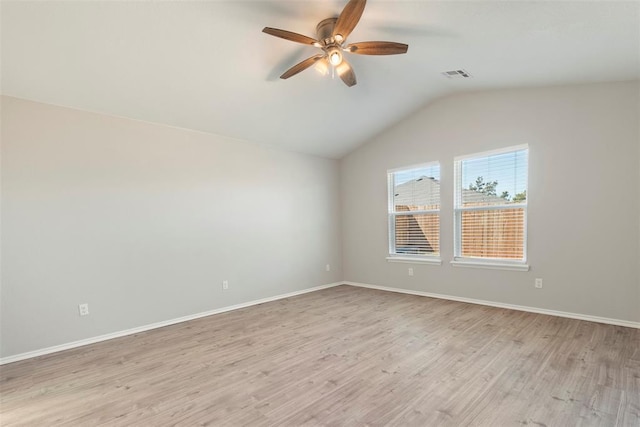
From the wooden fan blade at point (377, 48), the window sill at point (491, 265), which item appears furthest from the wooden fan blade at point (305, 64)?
the window sill at point (491, 265)

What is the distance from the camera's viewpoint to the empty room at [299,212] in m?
2.20

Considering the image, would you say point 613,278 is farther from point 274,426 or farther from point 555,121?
point 274,426

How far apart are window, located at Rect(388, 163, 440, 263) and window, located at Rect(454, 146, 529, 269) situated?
368mm

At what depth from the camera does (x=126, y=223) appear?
352 centimetres

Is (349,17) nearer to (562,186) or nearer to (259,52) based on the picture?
(259,52)

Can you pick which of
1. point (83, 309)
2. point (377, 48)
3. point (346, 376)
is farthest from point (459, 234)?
point (83, 309)

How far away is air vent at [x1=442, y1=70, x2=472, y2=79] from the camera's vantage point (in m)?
3.51

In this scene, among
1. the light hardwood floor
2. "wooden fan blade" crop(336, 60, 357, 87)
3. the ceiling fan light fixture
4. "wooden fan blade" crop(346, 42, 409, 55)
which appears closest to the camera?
the light hardwood floor

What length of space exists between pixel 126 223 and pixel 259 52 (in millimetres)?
2462

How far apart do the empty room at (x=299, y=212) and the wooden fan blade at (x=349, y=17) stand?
0.08ft

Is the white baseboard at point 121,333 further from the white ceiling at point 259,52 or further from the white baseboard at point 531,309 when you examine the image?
the white ceiling at point 259,52

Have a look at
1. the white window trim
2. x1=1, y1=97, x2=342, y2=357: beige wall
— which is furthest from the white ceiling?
the white window trim

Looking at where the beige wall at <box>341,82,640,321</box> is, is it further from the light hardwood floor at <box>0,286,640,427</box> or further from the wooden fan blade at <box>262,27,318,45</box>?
the wooden fan blade at <box>262,27,318,45</box>

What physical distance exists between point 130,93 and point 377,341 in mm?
3657
